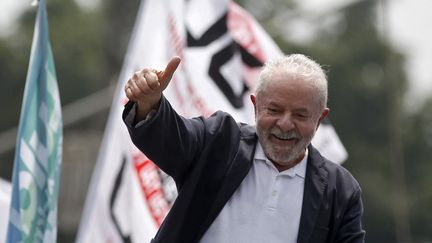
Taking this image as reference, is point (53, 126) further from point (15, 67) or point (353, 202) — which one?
point (15, 67)

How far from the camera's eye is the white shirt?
500 centimetres

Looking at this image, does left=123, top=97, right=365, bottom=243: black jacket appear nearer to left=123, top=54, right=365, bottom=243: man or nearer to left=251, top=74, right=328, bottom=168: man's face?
left=123, top=54, right=365, bottom=243: man

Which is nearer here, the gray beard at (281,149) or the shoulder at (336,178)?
the gray beard at (281,149)

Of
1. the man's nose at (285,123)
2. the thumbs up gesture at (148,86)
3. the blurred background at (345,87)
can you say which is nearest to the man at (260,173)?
the man's nose at (285,123)

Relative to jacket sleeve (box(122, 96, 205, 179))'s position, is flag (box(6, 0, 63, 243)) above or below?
below

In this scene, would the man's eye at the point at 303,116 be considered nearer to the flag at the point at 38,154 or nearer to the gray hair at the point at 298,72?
the gray hair at the point at 298,72

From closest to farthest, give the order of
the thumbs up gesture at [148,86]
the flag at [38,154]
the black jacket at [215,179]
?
the thumbs up gesture at [148,86] → the black jacket at [215,179] → the flag at [38,154]

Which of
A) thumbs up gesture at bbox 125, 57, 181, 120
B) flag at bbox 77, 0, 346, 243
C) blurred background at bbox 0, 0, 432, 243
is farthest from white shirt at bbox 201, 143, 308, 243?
blurred background at bbox 0, 0, 432, 243

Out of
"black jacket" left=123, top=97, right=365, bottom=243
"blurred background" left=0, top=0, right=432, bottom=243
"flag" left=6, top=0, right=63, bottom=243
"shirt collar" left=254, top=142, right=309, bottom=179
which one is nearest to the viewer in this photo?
"black jacket" left=123, top=97, right=365, bottom=243

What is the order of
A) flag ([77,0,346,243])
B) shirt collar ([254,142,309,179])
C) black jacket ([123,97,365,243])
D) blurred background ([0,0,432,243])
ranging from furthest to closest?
blurred background ([0,0,432,243]), flag ([77,0,346,243]), shirt collar ([254,142,309,179]), black jacket ([123,97,365,243])

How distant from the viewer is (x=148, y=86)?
4.72 m

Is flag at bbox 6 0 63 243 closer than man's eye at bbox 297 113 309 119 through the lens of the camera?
No

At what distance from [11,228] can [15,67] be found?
45543 mm

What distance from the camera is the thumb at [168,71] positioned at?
4730mm
